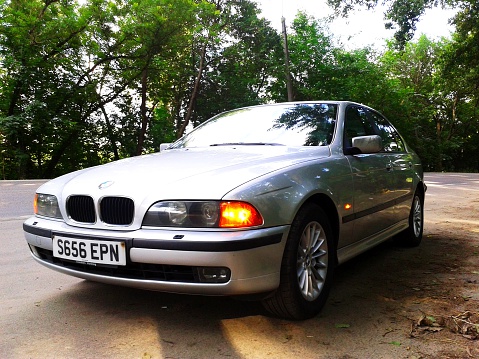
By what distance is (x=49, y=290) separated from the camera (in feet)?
11.0

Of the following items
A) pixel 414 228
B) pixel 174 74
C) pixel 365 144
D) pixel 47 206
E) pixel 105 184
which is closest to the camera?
pixel 105 184

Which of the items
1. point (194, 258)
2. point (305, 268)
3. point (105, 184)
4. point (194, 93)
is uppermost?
point (194, 93)

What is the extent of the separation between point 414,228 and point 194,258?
335 centimetres

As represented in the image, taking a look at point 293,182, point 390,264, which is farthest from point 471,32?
point 293,182

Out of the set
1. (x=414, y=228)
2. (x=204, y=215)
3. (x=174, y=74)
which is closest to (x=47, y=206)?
(x=204, y=215)

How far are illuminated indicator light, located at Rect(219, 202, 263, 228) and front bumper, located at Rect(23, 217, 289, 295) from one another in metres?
0.04

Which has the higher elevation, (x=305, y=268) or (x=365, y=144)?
(x=365, y=144)

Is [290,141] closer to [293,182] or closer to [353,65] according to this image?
[293,182]

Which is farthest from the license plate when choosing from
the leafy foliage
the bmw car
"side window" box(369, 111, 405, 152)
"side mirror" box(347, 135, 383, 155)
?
the leafy foliage

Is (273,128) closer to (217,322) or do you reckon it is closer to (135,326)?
(217,322)

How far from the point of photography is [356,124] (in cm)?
389

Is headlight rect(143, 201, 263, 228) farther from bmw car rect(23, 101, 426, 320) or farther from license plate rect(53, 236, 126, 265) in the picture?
license plate rect(53, 236, 126, 265)

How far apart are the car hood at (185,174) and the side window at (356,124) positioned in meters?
0.44

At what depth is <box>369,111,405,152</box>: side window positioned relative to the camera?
4336 mm
